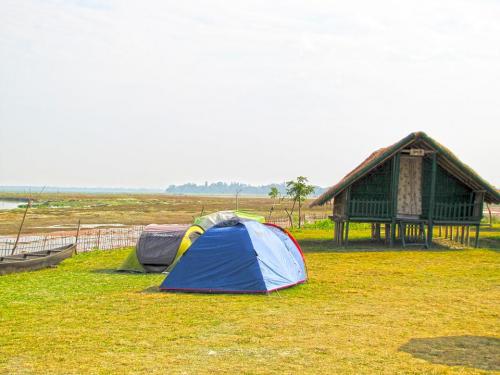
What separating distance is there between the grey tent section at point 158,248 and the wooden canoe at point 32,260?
3221 mm

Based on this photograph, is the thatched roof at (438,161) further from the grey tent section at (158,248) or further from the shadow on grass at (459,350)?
the shadow on grass at (459,350)

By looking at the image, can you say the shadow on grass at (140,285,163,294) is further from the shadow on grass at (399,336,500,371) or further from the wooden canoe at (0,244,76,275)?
the shadow on grass at (399,336,500,371)

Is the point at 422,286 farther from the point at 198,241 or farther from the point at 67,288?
the point at 67,288

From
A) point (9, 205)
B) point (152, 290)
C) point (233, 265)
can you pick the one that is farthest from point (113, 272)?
point (9, 205)

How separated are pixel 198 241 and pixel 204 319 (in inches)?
159

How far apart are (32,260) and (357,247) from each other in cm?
1351

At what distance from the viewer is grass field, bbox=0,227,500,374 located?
8.05 meters

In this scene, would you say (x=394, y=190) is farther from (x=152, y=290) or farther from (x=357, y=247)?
(x=152, y=290)

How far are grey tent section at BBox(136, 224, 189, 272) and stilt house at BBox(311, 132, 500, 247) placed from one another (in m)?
9.28

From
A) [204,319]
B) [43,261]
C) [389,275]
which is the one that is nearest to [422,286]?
[389,275]

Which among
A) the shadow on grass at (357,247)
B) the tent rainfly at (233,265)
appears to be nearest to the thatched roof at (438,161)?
the shadow on grass at (357,247)

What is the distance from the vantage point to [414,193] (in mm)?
26516

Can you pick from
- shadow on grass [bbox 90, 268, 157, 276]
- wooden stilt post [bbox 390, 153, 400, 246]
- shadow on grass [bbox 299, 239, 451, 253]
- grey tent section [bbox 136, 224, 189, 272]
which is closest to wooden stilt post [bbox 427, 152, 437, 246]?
shadow on grass [bbox 299, 239, 451, 253]

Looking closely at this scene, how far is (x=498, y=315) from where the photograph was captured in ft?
37.3
